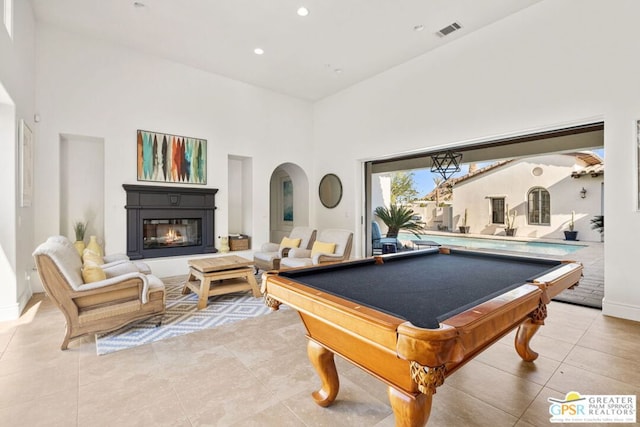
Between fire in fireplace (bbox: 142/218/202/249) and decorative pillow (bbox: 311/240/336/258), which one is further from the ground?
fire in fireplace (bbox: 142/218/202/249)

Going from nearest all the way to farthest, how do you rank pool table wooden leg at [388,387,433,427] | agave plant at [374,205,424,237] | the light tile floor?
pool table wooden leg at [388,387,433,427], the light tile floor, agave plant at [374,205,424,237]

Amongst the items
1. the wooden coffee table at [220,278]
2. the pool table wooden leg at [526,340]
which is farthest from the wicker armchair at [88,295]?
the pool table wooden leg at [526,340]

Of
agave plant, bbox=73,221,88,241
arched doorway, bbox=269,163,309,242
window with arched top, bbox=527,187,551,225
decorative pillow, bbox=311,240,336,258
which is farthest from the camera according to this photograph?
window with arched top, bbox=527,187,551,225

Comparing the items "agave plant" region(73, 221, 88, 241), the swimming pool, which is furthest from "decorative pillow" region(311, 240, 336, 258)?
the swimming pool

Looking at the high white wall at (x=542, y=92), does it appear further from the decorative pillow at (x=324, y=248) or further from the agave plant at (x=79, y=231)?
the agave plant at (x=79, y=231)

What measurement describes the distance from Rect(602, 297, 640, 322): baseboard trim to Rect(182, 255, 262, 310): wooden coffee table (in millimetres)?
4204

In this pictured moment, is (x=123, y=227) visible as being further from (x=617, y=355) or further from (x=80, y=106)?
(x=617, y=355)

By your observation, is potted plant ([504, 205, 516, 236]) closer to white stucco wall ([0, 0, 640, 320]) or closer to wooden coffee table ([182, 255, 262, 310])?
white stucco wall ([0, 0, 640, 320])

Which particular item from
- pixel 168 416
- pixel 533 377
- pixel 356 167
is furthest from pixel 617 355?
pixel 356 167

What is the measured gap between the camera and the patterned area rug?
2.79 metres

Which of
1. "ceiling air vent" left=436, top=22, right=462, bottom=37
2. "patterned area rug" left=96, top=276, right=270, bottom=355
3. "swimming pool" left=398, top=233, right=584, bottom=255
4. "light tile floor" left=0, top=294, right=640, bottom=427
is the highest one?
"ceiling air vent" left=436, top=22, right=462, bottom=37

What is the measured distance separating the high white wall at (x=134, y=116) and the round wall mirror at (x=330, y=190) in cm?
108

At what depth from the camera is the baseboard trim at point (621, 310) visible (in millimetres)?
3236

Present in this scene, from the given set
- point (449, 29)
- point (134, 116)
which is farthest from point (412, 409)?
point (134, 116)
